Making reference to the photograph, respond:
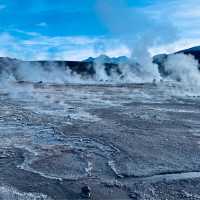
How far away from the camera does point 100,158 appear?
10109mm

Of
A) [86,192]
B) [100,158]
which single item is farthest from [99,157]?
[86,192]

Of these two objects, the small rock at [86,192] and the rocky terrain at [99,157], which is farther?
the rocky terrain at [99,157]

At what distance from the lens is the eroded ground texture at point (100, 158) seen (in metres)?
7.87

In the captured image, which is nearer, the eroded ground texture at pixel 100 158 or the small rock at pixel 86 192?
the small rock at pixel 86 192

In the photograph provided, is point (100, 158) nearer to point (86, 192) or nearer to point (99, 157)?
point (99, 157)

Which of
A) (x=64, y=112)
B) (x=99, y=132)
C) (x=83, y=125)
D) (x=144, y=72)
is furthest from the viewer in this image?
(x=144, y=72)

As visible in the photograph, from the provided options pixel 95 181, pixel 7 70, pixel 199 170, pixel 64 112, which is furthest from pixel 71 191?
pixel 7 70

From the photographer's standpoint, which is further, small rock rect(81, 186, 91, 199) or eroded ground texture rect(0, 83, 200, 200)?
eroded ground texture rect(0, 83, 200, 200)

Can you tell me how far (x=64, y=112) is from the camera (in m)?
19.4

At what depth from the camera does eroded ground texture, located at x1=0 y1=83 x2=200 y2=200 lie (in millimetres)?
7867

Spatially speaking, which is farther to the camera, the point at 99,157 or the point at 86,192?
the point at 99,157

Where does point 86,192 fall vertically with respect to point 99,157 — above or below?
below

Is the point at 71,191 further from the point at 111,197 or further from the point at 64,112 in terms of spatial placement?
the point at 64,112

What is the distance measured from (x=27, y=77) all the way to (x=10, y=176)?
2197 inches
